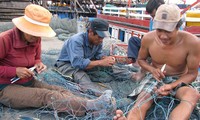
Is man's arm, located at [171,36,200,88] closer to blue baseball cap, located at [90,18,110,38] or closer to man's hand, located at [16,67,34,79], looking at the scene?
blue baseball cap, located at [90,18,110,38]

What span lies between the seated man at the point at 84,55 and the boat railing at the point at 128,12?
315 cm

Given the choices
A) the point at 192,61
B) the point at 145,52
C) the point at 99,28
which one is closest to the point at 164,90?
the point at 192,61

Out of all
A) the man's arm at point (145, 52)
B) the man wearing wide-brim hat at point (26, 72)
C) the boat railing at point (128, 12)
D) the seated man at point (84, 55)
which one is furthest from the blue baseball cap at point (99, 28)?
Answer: the boat railing at point (128, 12)

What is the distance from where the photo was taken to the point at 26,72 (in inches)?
90.4

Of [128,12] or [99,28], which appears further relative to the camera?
[128,12]

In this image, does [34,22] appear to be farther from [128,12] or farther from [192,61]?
[128,12]

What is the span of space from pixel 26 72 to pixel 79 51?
3.33 ft

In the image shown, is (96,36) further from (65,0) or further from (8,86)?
(65,0)

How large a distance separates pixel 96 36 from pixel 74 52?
363 mm

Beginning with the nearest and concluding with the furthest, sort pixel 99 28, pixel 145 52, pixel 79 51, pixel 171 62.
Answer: pixel 171 62
pixel 145 52
pixel 99 28
pixel 79 51

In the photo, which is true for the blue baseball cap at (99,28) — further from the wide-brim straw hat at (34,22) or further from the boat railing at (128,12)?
the boat railing at (128,12)

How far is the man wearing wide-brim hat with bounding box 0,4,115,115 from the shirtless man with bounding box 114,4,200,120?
1.64 feet

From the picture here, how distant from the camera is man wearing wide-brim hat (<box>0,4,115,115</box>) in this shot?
227 cm

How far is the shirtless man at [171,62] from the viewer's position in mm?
2158
